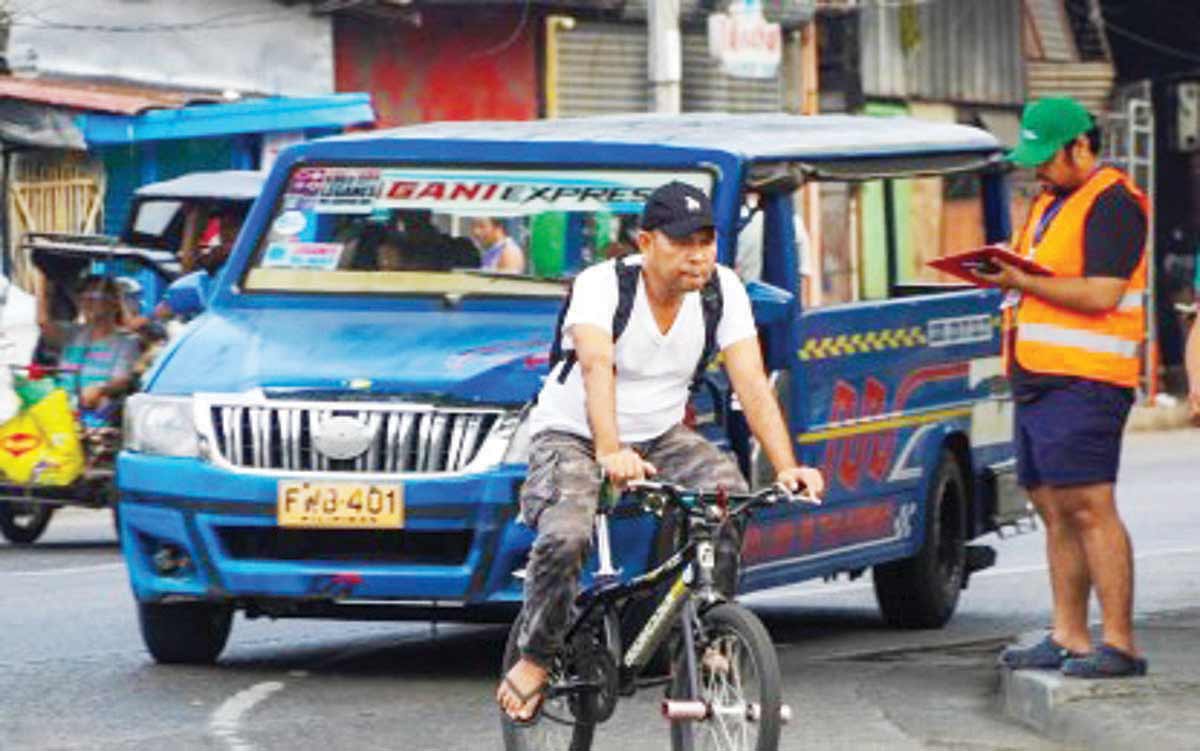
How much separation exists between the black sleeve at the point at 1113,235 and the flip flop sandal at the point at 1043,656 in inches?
49.6

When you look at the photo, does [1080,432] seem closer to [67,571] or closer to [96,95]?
[67,571]

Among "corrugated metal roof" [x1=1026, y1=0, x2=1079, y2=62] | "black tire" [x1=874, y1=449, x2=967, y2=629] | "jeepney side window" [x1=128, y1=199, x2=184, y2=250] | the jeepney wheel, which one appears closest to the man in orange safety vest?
"black tire" [x1=874, y1=449, x2=967, y2=629]

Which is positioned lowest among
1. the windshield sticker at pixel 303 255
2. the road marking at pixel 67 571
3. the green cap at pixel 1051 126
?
the road marking at pixel 67 571

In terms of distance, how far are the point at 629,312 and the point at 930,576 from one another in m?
5.48

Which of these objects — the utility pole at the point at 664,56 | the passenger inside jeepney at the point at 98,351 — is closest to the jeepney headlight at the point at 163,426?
the passenger inside jeepney at the point at 98,351

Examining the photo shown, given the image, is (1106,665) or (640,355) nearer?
(640,355)

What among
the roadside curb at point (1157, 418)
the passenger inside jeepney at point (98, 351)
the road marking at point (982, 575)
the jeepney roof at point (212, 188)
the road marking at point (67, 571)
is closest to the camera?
the road marking at point (982, 575)

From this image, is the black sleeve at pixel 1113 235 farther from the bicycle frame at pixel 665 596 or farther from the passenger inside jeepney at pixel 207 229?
the passenger inside jeepney at pixel 207 229

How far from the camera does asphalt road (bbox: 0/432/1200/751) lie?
11117 millimetres

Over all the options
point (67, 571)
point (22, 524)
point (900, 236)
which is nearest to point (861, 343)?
point (900, 236)

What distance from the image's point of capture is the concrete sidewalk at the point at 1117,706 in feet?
34.3

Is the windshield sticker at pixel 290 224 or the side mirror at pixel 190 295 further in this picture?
the windshield sticker at pixel 290 224

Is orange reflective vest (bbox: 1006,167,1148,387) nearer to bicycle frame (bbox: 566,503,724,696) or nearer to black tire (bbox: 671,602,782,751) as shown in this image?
bicycle frame (bbox: 566,503,724,696)

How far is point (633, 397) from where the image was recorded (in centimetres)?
1003
